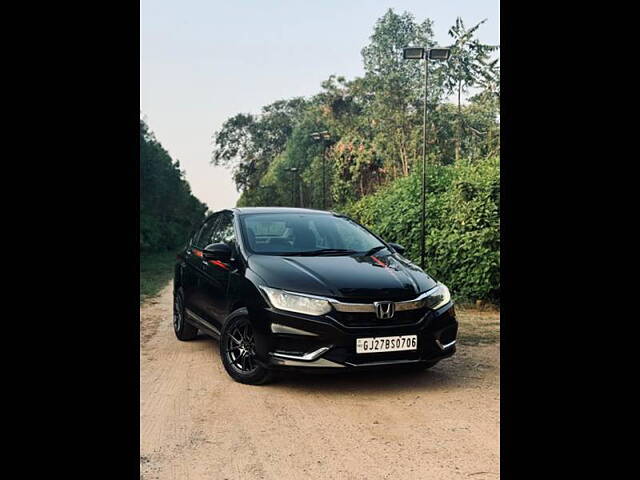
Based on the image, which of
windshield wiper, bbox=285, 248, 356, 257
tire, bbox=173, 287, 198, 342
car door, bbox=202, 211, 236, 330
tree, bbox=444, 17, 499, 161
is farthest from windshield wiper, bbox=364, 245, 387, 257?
tree, bbox=444, 17, 499, 161

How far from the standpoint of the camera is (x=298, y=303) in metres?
5.27

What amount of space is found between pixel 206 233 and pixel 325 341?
2753mm

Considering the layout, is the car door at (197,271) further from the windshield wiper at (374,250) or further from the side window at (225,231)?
the windshield wiper at (374,250)

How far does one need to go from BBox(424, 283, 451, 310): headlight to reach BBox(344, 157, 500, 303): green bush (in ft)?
12.1

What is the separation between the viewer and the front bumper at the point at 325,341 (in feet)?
17.0

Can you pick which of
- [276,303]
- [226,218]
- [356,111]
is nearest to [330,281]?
[276,303]

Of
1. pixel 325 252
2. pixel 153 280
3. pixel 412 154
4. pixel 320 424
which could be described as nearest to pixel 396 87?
pixel 412 154

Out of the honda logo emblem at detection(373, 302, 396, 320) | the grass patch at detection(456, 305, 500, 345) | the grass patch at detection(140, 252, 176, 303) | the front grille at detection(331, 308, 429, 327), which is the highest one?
the honda logo emblem at detection(373, 302, 396, 320)

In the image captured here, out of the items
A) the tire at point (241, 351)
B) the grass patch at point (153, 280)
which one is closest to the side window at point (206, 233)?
the tire at point (241, 351)

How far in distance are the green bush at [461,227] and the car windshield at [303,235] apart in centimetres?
326

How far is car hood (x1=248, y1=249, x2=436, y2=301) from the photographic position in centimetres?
533

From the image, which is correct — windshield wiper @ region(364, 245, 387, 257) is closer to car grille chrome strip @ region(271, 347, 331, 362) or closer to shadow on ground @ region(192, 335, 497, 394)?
Answer: shadow on ground @ region(192, 335, 497, 394)
